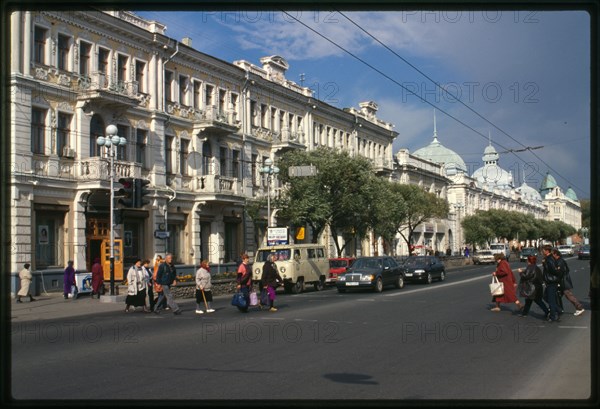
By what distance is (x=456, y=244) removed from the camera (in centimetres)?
9056

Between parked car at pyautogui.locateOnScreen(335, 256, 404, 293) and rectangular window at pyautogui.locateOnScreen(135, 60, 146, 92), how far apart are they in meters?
14.5

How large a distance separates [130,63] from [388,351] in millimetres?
25727

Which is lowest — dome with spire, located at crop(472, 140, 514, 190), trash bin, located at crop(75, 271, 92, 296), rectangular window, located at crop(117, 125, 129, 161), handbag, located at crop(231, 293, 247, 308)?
handbag, located at crop(231, 293, 247, 308)

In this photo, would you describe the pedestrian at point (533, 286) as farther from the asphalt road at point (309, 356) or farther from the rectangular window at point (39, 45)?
the rectangular window at point (39, 45)

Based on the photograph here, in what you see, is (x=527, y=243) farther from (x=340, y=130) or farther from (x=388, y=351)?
(x=388, y=351)

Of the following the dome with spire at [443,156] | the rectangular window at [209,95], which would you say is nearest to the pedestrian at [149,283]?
the rectangular window at [209,95]

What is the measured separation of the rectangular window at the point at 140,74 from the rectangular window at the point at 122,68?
0.81 meters

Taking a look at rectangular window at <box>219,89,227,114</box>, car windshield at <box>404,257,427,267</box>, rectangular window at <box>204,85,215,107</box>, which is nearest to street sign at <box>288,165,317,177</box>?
rectangular window at <box>219,89,227,114</box>

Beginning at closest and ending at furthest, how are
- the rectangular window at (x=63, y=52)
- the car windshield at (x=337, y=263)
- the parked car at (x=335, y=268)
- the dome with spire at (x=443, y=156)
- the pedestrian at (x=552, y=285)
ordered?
the pedestrian at (x=552, y=285), the rectangular window at (x=63, y=52), the parked car at (x=335, y=268), the car windshield at (x=337, y=263), the dome with spire at (x=443, y=156)

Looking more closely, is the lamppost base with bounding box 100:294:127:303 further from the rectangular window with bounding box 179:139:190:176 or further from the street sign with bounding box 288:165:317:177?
the street sign with bounding box 288:165:317:177

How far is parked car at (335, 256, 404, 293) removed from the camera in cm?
2820

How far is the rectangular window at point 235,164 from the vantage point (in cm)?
4187
